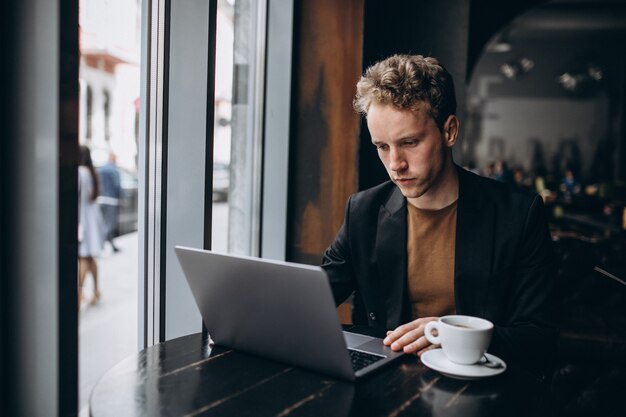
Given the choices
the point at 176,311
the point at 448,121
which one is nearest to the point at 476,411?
the point at 448,121

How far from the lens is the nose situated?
1517mm

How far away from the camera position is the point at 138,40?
1.90 meters

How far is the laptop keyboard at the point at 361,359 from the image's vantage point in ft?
3.90

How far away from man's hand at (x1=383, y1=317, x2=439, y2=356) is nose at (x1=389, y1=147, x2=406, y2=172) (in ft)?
1.37

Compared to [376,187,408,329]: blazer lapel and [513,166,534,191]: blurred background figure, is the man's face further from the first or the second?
[513,166,534,191]: blurred background figure

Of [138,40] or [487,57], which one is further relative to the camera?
[487,57]

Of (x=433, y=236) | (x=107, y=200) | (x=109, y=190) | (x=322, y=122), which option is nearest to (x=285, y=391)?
(x=433, y=236)

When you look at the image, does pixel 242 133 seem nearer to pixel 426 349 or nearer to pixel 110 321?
pixel 426 349

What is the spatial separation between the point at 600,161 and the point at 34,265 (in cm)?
1430

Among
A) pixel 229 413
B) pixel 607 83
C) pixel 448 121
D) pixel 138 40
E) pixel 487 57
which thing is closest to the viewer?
pixel 229 413

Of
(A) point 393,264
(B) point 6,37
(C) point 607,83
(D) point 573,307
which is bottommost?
(D) point 573,307

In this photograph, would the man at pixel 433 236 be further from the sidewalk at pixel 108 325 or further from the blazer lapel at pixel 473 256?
the sidewalk at pixel 108 325

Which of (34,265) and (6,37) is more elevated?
(6,37)

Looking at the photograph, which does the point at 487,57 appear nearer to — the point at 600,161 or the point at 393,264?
the point at 600,161
